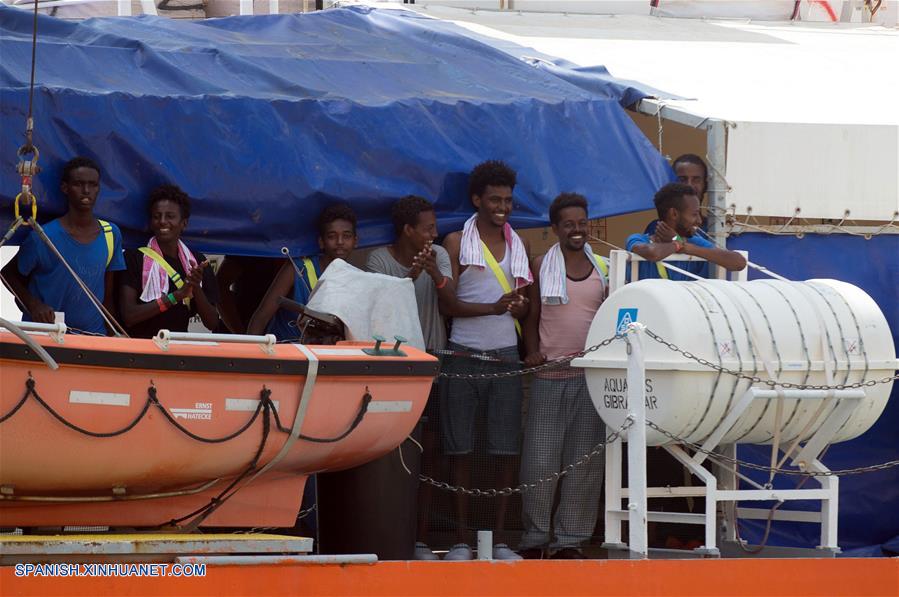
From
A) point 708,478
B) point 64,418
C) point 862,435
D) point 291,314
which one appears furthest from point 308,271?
point 862,435

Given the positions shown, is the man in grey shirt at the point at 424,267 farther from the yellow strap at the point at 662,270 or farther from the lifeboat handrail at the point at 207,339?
the lifeboat handrail at the point at 207,339

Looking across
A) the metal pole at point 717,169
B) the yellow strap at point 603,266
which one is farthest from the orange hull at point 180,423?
the metal pole at point 717,169

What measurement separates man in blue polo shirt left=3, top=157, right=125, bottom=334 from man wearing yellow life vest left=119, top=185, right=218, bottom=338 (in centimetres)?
11

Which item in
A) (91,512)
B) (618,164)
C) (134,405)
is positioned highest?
(618,164)

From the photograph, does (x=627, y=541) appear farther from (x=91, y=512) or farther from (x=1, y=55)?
(x=1, y=55)

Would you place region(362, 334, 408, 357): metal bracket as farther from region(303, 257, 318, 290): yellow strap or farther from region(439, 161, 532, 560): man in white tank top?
region(303, 257, 318, 290): yellow strap

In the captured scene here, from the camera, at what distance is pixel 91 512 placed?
5918 millimetres

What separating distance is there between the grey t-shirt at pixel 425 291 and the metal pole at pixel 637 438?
1286 millimetres

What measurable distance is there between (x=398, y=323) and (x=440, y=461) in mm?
782

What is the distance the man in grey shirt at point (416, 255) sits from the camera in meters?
7.54

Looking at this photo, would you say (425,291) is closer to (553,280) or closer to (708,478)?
(553,280)

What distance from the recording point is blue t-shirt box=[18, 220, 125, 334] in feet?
22.6

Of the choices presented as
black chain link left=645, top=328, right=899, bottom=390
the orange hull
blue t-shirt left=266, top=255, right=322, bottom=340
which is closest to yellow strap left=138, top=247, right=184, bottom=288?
blue t-shirt left=266, top=255, right=322, bottom=340

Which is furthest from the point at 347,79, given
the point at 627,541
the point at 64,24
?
the point at 627,541
